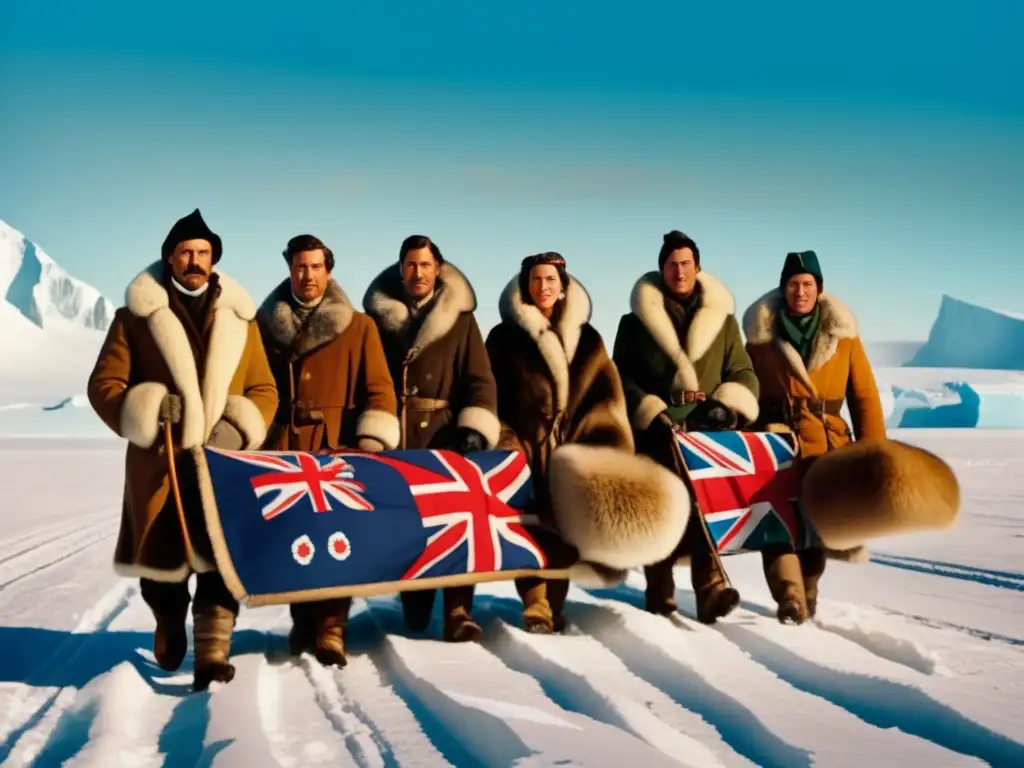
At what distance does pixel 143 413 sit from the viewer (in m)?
3.27

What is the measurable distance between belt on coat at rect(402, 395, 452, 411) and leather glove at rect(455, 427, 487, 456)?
0.17 meters

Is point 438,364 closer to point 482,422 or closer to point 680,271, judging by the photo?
point 482,422

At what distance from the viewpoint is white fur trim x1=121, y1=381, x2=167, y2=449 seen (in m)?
3.27

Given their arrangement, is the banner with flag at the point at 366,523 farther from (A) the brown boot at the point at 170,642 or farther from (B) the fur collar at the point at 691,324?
(B) the fur collar at the point at 691,324

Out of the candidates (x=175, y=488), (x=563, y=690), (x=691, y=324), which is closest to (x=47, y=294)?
(x=691, y=324)

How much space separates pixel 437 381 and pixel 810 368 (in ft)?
5.21

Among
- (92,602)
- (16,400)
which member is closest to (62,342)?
(16,400)

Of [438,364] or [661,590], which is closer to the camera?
[438,364]

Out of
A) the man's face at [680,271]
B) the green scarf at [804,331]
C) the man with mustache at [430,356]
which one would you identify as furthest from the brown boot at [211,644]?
the green scarf at [804,331]

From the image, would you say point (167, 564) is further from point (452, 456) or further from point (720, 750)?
point (720, 750)

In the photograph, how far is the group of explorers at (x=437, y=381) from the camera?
335 centimetres

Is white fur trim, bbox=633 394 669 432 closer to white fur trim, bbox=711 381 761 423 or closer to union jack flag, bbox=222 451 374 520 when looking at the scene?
white fur trim, bbox=711 381 761 423

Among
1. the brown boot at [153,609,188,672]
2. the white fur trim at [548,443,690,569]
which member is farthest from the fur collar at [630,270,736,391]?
the brown boot at [153,609,188,672]

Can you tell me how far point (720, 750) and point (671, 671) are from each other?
0.81 metres
